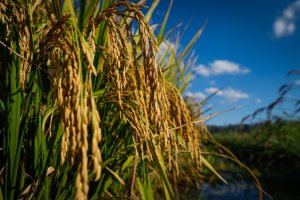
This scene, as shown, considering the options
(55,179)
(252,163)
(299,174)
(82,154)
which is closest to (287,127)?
(252,163)

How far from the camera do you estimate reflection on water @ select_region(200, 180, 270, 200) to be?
3504mm

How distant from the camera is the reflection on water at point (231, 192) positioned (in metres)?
3.50

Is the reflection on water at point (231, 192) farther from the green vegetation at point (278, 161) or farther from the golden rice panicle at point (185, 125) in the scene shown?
the golden rice panicle at point (185, 125)

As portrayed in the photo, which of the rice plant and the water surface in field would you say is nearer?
the rice plant

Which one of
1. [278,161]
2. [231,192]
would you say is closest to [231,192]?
[231,192]

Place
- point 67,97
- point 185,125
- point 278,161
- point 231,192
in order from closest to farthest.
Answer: point 67,97 → point 185,125 → point 231,192 → point 278,161

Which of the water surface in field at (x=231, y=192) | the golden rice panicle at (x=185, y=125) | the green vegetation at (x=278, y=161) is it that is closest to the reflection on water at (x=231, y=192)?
the water surface in field at (x=231, y=192)

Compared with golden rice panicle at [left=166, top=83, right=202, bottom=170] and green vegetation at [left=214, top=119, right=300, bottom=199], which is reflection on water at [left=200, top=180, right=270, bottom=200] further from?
golden rice panicle at [left=166, top=83, right=202, bottom=170]

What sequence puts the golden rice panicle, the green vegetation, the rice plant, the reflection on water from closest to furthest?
1. the rice plant
2. the golden rice panicle
3. the reflection on water
4. the green vegetation

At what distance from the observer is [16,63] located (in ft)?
3.50

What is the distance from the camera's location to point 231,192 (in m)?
3.85

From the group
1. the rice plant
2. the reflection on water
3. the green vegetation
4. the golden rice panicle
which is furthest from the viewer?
the green vegetation

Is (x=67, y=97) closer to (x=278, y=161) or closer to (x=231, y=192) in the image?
(x=231, y=192)

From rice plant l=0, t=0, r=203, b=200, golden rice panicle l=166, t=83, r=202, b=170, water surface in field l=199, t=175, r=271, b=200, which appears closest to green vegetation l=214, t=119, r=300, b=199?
water surface in field l=199, t=175, r=271, b=200
